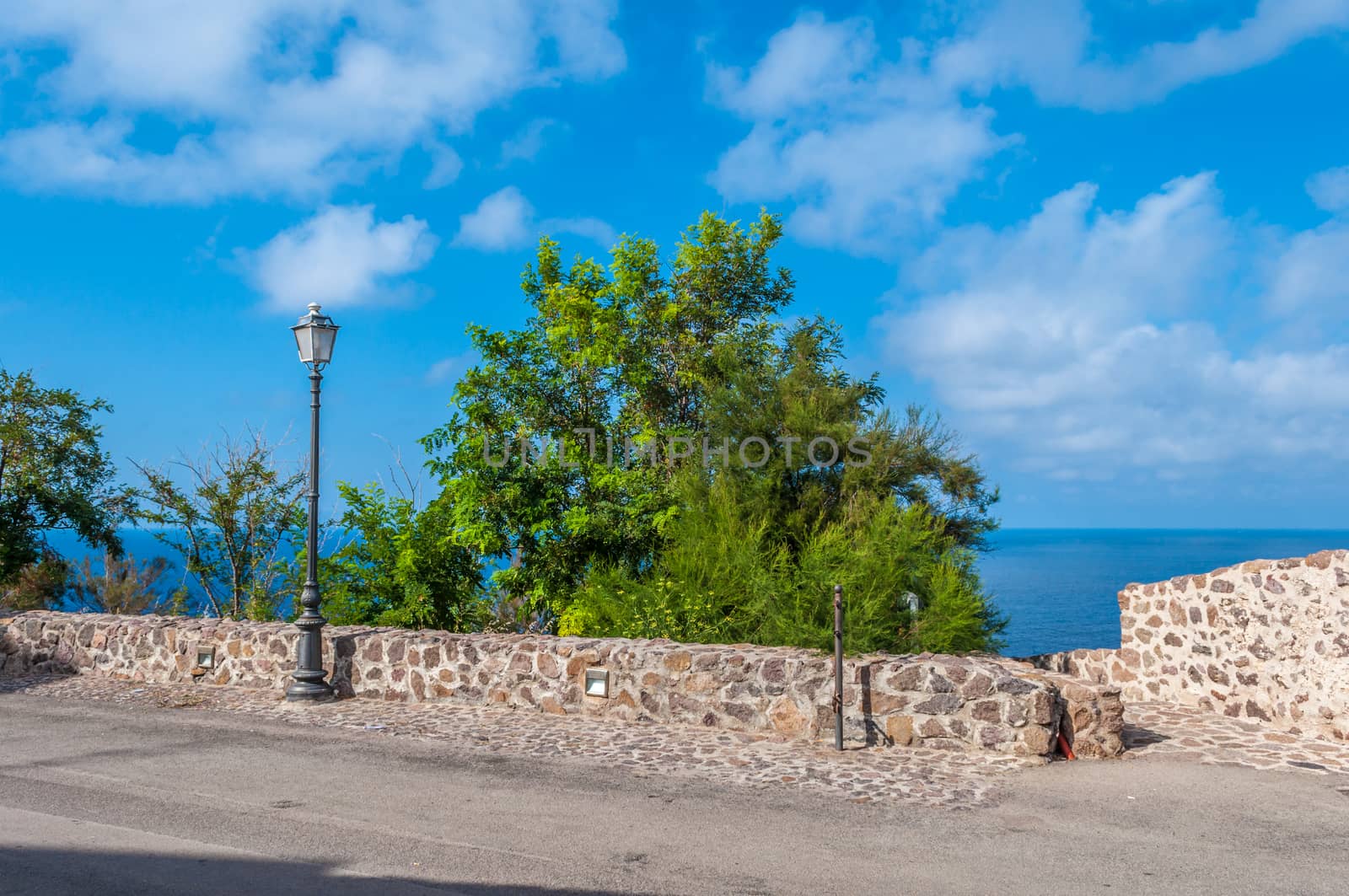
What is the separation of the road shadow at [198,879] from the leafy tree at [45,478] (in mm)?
16063

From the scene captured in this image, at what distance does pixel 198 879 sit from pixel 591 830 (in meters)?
2.02

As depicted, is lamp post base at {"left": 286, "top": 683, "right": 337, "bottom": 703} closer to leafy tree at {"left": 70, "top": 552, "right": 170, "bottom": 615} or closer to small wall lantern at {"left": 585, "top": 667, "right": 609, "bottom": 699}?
small wall lantern at {"left": 585, "top": 667, "right": 609, "bottom": 699}

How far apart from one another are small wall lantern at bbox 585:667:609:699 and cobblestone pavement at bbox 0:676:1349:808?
1.00ft

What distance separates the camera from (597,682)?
28.7 ft

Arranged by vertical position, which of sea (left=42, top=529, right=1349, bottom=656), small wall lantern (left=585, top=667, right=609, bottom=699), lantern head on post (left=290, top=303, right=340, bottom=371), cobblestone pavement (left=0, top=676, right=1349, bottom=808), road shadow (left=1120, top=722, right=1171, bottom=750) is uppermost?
lantern head on post (left=290, top=303, right=340, bottom=371)

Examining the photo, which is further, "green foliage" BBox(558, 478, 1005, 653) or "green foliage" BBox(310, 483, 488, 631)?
"green foliage" BBox(310, 483, 488, 631)

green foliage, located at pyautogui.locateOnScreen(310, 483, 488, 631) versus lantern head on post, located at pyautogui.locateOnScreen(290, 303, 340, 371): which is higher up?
lantern head on post, located at pyautogui.locateOnScreen(290, 303, 340, 371)

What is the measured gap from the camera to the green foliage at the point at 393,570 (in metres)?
15.0

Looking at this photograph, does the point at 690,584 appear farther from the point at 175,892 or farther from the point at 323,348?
the point at 175,892

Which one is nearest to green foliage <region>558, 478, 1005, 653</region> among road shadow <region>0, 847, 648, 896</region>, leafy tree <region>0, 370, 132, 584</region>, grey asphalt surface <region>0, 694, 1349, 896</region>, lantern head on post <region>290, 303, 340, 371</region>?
grey asphalt surface <region>0, 694, 1349, 896</region>

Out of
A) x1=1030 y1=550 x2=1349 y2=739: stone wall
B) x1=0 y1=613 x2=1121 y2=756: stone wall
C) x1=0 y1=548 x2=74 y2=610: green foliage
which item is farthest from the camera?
x1=0 y1=548 x2=74 y2=610: green foliage

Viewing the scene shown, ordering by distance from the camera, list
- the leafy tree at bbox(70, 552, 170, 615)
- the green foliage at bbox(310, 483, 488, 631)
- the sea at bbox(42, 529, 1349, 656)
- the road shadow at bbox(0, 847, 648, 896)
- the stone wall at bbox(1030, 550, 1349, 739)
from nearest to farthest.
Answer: the road shadow at bbox(0, 847, 648, 896) → the stone wall at bbox(1030, 550, 1349, 739) → the green foliage at bbox(310, 483, 488, 631) → the leafy tree at bbox(70, 552, 170, 615) → the sea at bbox(42, 529, 1349, 656)

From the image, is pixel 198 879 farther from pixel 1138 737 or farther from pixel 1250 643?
pixel 1250 643

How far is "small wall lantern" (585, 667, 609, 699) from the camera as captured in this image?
8703 mm
